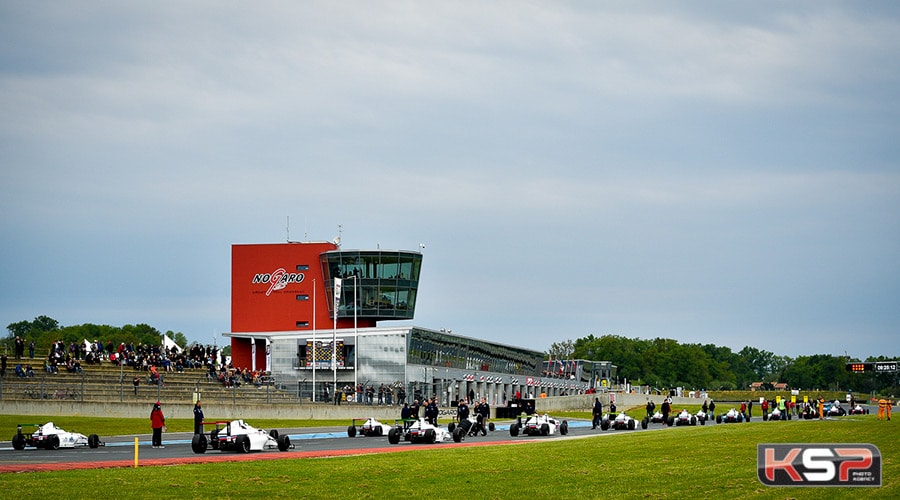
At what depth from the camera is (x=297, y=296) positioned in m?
102

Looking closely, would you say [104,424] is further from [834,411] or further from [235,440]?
[834,411]

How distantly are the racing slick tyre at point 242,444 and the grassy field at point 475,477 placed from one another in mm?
4794

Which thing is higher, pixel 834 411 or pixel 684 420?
pixel 684 420

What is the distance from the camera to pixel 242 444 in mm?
38562

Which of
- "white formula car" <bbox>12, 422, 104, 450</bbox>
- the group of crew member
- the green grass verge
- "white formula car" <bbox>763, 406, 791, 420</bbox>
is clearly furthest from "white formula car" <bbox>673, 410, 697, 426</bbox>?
"white formula car" <bbox>12, 422, 104, 450</bbox>

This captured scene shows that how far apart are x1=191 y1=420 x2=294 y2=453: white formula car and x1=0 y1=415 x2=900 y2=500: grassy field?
4541 mm

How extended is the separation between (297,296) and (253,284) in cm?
465

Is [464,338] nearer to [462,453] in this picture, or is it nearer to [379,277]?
[379,277]

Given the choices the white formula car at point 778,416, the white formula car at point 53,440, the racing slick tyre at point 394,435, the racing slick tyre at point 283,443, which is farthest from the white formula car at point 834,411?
the white formula car at point 53,440

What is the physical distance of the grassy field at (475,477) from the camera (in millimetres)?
24625

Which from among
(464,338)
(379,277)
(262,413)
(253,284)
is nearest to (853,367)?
(464,338)

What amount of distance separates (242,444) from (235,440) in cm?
28
